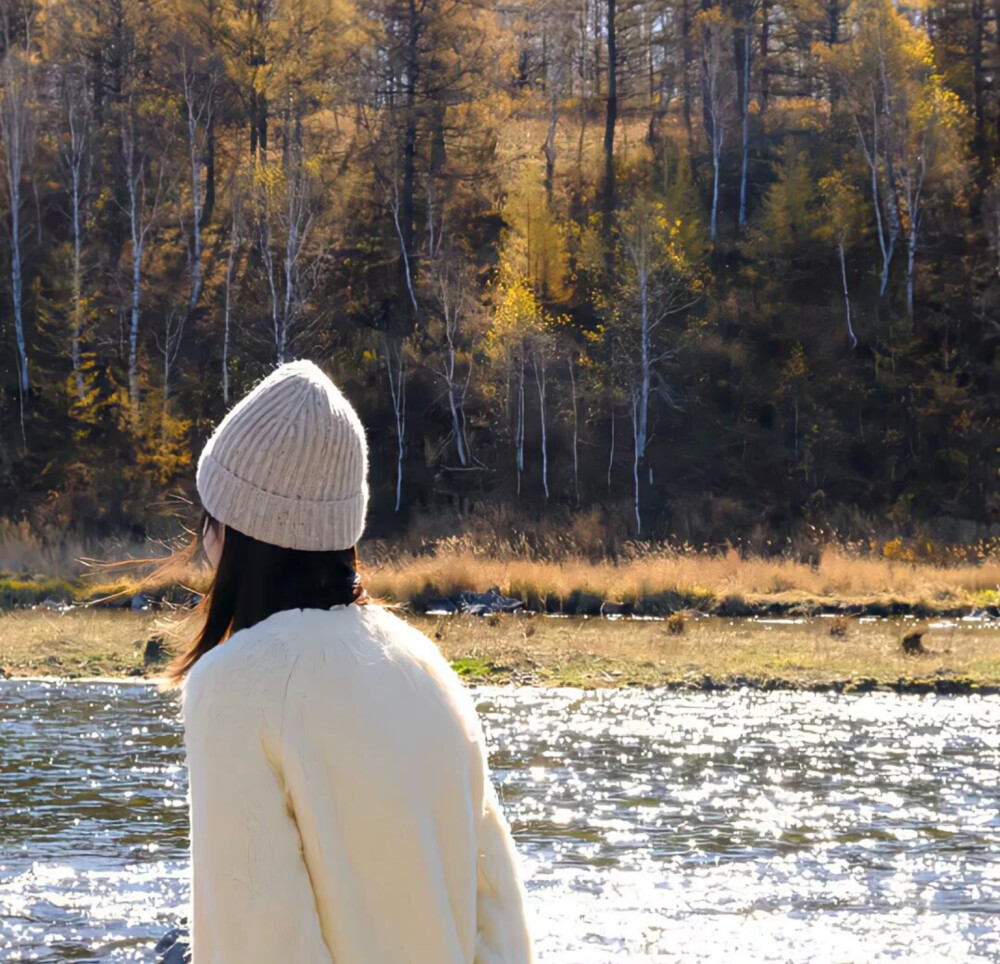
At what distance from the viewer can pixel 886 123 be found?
46219mm

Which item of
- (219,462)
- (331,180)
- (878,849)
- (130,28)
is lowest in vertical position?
(878,849)

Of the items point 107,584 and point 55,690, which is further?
point 107,584

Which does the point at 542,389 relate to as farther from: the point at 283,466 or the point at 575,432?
the point at 283,466

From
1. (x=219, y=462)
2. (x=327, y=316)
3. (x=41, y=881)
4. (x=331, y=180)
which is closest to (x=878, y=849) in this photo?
(x=41, y=881)

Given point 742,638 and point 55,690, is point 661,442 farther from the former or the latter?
point 55,690

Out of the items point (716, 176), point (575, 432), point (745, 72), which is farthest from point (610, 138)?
point (575, 432)

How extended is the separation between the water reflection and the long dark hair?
20.5 ft

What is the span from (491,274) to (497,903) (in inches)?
1848

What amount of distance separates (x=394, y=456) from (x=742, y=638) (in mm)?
23507

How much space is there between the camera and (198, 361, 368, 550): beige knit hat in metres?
2.16

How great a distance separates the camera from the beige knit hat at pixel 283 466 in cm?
216

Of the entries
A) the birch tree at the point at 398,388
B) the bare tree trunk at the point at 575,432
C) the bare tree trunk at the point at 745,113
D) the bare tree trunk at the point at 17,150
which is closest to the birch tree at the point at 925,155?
the bare tree trunk at the point at 745,113

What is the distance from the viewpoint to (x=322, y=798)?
203cm

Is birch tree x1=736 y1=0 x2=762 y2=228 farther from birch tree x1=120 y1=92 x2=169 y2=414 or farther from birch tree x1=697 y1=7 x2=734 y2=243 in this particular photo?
birch tree x1=120 y1=92 x2=169 y2=414
